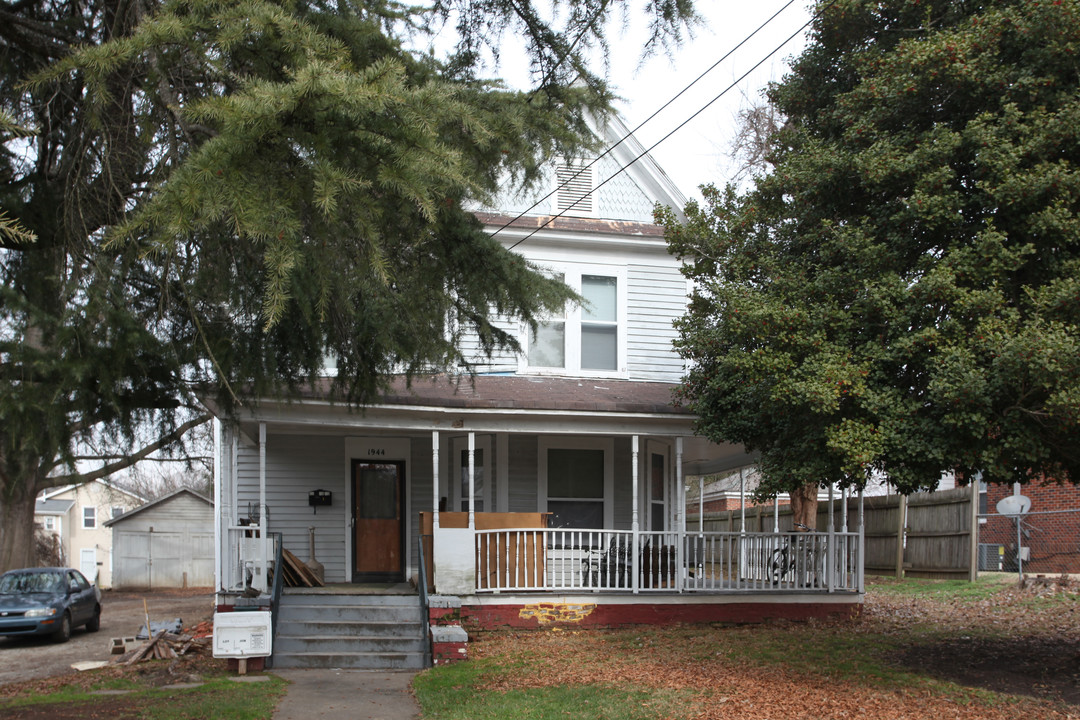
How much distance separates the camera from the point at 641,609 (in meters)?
13.2

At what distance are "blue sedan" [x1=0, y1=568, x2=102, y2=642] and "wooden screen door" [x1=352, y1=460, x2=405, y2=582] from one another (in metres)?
6.17

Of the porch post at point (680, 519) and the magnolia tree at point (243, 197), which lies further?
the porch post at point (680, 519)

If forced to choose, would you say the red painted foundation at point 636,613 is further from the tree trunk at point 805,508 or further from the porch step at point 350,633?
the tree trunk at point 805,508

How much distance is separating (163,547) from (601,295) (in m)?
25.0

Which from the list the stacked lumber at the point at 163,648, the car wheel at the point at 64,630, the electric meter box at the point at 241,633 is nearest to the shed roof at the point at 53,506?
the car wheel at the point at 64,630

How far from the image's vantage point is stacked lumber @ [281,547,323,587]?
44.1 ft

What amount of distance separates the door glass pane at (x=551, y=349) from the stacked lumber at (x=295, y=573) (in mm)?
4855

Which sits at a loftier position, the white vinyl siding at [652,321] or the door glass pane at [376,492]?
the white vinyl siding at [652,321]

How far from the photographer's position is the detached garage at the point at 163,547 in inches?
1342

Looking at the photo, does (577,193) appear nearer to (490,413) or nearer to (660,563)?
(490,413)

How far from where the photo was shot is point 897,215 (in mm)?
9062

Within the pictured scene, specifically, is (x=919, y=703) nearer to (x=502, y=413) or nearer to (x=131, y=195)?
(x=502, y=413)

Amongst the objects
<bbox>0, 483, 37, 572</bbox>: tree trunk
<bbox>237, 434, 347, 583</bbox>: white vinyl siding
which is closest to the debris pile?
<bbox>237, 434, 347, 583</bbox>: white vinyl siding

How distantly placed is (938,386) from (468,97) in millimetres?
4624
